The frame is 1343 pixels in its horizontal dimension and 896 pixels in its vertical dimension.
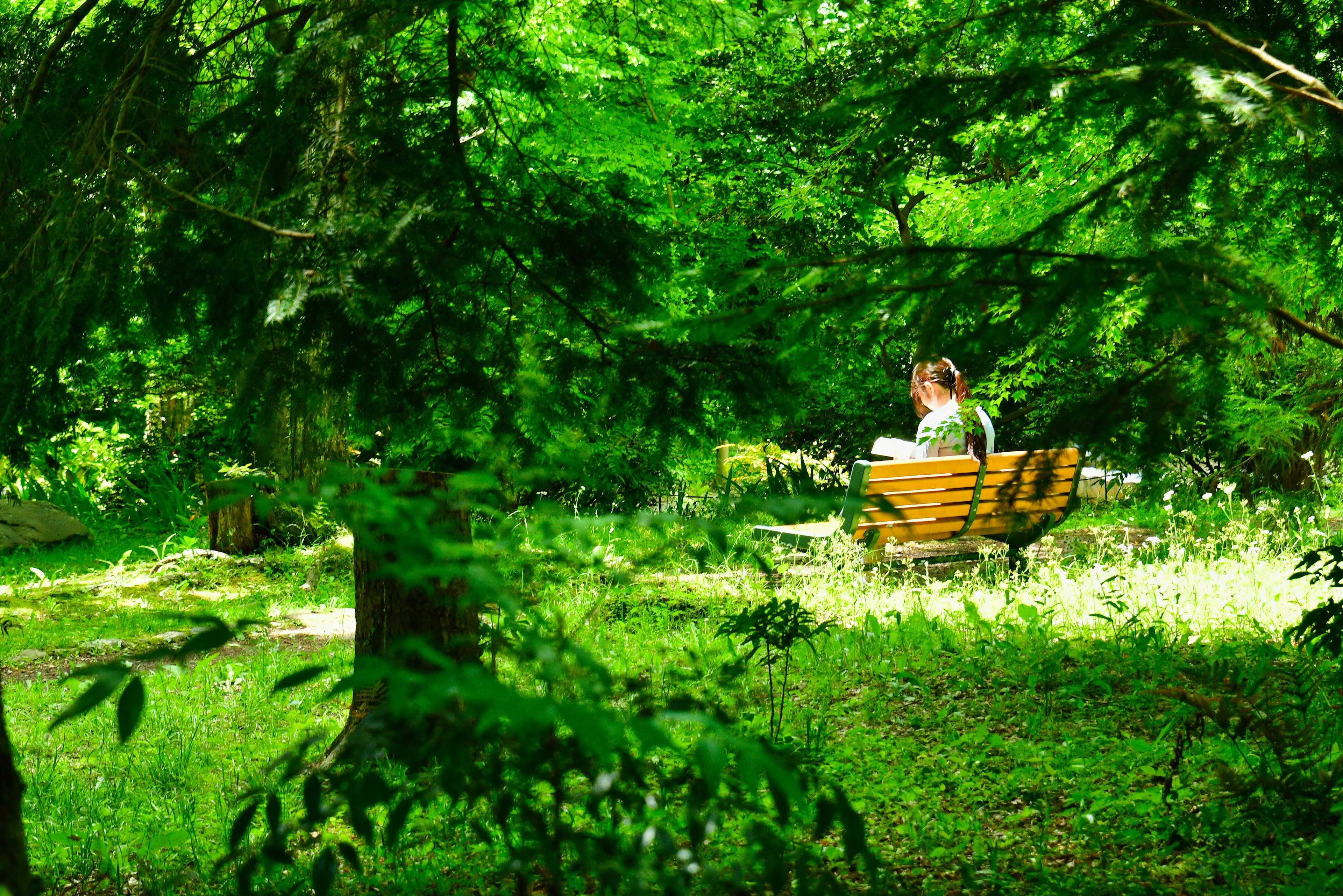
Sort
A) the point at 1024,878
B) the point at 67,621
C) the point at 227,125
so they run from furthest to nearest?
the point at 67,621
the point at 227,125
the point at 1024,878

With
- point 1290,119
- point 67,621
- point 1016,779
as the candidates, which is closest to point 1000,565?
point 1016,779

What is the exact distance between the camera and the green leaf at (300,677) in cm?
134

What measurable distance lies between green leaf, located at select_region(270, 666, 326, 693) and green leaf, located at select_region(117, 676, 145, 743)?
6.1 inches

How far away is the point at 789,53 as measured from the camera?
10.9 metres

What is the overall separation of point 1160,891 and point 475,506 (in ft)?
6.49

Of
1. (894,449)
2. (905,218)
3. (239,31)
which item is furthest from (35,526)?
(905,218)

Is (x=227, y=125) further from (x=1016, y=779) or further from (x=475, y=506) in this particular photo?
(x=1016, y=779)

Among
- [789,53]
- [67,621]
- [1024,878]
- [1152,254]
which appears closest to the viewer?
[1152,254]

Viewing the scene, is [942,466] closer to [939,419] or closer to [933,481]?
[933,481]

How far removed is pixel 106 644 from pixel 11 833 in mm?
5516

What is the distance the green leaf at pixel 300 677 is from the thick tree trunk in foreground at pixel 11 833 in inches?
12.0

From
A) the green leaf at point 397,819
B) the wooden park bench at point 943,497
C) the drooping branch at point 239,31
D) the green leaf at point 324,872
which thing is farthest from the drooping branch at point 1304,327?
the wooden park bench at point 943,497

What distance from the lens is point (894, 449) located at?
7840 mm

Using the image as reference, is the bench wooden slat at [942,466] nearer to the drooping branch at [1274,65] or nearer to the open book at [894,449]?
the open book at [894,449]
